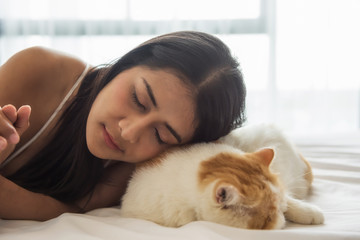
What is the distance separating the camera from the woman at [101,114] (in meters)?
1.03

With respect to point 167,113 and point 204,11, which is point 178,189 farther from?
point 204,11

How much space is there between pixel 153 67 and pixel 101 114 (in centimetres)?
20

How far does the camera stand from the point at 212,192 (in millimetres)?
906

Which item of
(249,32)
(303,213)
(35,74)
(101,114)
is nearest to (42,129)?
(35,74)

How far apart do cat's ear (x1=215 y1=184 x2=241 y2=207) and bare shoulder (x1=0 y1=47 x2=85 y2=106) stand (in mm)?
702

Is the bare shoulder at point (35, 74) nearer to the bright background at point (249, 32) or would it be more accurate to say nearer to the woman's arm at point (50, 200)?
the woman's arm at point (50, 200)

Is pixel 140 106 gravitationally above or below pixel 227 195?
above

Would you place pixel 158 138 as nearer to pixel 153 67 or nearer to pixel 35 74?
pixel 153 67

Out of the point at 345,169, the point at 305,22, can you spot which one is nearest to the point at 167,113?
the point at 345,169

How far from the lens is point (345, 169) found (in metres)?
1.46

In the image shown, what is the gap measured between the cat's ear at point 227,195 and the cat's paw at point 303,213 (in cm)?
20

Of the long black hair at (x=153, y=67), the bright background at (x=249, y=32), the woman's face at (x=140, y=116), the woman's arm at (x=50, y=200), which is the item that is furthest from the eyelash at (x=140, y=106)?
the bright background at (x=249, y=32)

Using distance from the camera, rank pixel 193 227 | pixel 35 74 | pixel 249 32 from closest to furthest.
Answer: pixel 193 227
pixel 35 74
pixel 249 32

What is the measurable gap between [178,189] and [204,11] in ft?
7.52
